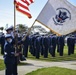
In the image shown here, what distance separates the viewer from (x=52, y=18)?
11.9 m

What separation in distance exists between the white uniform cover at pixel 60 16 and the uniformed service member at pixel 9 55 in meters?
1.75

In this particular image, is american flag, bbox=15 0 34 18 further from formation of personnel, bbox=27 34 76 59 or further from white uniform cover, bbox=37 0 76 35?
formation of personnel, bbox=27 34 76 59

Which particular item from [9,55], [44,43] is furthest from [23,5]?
[44,43]

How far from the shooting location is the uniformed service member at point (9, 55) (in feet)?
34.9

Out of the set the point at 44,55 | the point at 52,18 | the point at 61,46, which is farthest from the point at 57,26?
the point at 61,46

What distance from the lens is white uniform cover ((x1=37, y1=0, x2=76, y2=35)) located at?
38.8ft

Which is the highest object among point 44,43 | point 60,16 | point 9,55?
point 60,16

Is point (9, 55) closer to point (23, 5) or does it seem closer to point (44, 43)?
point (23, 5)

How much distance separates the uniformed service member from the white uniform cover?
1752mm

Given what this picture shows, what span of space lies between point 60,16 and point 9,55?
2523 mm

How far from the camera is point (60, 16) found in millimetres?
11961

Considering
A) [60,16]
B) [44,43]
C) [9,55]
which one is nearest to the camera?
[9,55]

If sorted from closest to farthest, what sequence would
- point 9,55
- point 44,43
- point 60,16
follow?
point 9,55, point 60,16, point 44,43

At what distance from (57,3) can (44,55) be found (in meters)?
9.62
